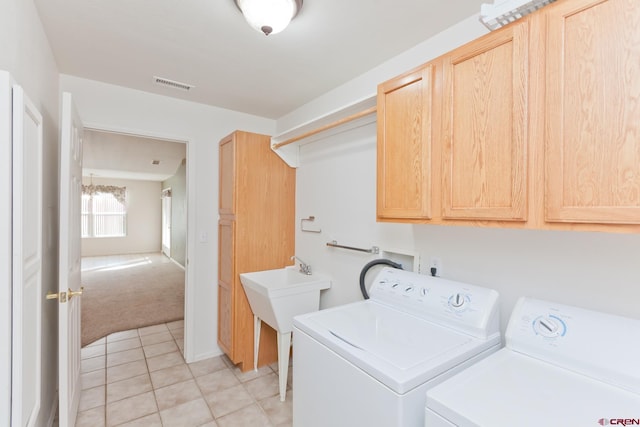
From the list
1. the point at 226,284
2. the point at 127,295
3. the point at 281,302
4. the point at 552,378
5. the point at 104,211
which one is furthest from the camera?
the point at 104,211

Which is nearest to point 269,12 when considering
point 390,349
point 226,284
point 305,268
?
point 390,349

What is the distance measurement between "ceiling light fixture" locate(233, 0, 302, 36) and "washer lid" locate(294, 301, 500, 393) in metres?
1.51

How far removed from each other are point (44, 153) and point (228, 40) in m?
1.25

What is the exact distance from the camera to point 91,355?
3068 mm

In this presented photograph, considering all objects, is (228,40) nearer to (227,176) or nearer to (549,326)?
(227,176)

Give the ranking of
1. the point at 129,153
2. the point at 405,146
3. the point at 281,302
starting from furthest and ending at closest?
the point at 129,153, the point at 281,302, the point at 405,146

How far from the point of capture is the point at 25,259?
1229 mm

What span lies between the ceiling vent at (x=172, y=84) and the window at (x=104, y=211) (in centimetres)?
790

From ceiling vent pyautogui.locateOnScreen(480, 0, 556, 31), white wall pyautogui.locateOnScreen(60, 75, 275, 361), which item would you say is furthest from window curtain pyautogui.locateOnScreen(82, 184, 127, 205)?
ceiling vent pyautogui.locateOnScreen(480, 0, 556, 31)

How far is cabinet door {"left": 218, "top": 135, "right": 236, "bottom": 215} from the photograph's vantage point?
2732mm

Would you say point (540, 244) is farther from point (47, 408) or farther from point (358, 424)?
point (47, 408)

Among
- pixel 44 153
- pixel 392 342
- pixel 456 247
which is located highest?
pixel 44 153

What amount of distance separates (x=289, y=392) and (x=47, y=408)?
1570mm

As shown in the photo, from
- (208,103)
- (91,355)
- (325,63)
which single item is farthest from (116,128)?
(91,355)
